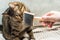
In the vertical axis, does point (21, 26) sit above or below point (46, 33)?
above

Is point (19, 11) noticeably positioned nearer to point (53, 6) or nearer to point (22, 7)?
point (22, 7)

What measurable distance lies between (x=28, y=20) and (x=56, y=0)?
2.34 feet

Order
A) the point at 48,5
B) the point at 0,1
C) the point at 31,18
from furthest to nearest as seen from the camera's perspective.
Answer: the point at 48,5, the point at 0,1, the point at 31,18

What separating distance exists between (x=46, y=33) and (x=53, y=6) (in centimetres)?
25

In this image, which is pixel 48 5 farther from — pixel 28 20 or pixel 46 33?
pixel 28 20

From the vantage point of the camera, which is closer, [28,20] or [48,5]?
[28,20]

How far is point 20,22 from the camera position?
0.87 metres

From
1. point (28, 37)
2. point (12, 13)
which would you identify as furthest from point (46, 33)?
point (12, 13)

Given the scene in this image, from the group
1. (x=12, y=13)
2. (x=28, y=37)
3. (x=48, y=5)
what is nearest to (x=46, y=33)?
(x=48, y=5)

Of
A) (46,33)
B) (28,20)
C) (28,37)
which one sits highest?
(28,20)

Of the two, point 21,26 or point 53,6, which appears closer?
point 21,26

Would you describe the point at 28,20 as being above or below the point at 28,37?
above

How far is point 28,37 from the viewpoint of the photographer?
37.2 inches

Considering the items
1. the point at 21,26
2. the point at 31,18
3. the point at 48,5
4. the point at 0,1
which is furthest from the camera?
the point at 48,5
